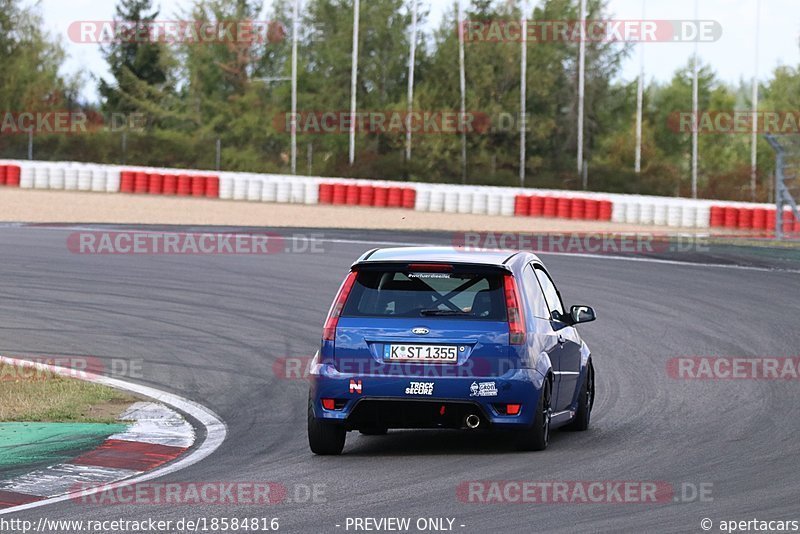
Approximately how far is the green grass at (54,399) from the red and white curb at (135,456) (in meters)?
0.23

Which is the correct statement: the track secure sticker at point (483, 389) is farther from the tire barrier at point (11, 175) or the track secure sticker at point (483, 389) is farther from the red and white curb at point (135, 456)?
the tire barrier at point (11, 175)

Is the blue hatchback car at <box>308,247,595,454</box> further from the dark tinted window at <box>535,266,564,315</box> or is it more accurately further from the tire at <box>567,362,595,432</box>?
the tire at <box>567,362,595,432</box>

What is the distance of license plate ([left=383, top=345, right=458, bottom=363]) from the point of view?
30.2ft

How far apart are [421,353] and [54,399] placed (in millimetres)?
4084

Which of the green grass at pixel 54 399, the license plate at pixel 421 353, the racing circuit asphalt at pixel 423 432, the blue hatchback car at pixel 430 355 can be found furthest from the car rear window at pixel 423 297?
the green grass at pixel 54 399

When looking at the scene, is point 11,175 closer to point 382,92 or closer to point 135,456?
point 382,92

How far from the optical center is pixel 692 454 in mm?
9453

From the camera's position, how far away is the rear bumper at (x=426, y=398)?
30.1 ft

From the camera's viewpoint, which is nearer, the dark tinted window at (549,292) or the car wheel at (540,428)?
the car wheel at (540,428)

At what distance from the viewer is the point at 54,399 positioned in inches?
469

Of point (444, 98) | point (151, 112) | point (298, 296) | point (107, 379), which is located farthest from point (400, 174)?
point (107, 379)

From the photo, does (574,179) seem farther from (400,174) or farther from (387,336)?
(387,336)

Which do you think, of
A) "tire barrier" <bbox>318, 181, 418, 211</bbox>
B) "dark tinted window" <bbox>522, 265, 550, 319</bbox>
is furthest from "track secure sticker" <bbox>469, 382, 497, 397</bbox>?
"tire barrier" <bbox>318, 181, 418, 211</bbox>

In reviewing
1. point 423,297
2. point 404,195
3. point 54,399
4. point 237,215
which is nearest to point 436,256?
point 423,297
